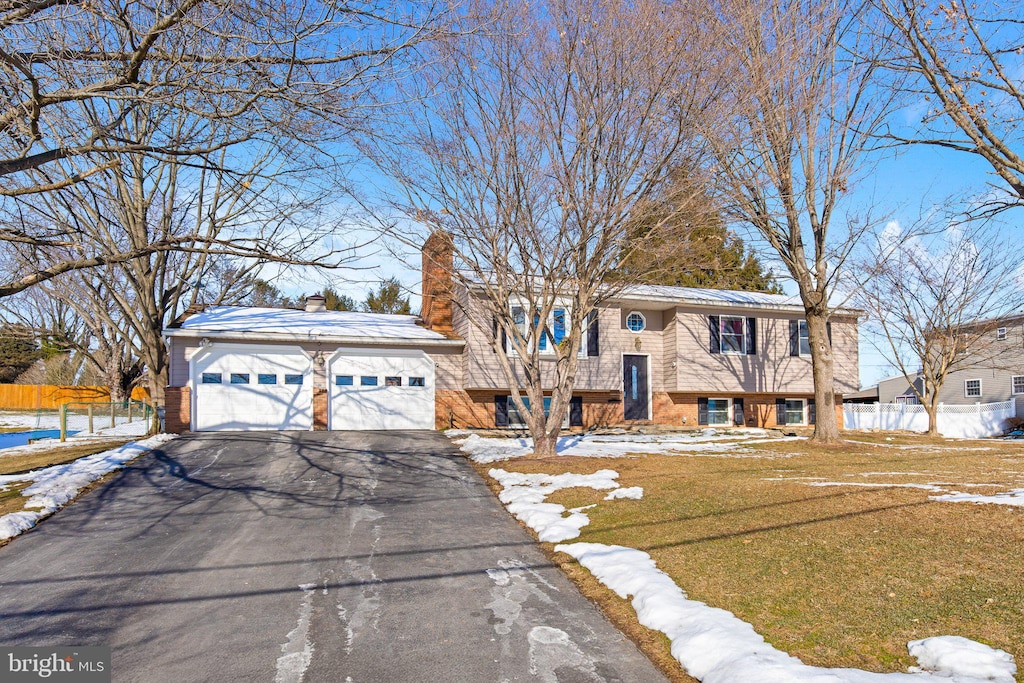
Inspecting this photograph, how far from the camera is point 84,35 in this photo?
714 centimetres

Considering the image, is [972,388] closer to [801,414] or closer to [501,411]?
[801,414]

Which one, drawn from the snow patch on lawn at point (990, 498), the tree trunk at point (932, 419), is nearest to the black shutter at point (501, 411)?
the snow patch on lawn at point (990, 498)

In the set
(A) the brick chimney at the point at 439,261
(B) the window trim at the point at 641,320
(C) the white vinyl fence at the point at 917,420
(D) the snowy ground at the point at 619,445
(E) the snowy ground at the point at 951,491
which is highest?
(A) the brick chimney at the point at 439,261

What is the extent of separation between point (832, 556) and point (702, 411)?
17.9 meters

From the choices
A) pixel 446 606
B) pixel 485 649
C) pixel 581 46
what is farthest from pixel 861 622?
pixel 581 46

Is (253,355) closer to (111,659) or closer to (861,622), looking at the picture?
(111,659)

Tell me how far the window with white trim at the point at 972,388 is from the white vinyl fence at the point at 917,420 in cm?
653

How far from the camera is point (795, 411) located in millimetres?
24438

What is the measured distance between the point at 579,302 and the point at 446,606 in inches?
322

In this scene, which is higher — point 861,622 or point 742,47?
point 742,47

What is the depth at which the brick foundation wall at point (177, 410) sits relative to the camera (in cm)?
1766

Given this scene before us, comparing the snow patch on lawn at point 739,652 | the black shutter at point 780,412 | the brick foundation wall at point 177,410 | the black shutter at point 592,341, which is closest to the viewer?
the snow patch on lawn at point 739,652
